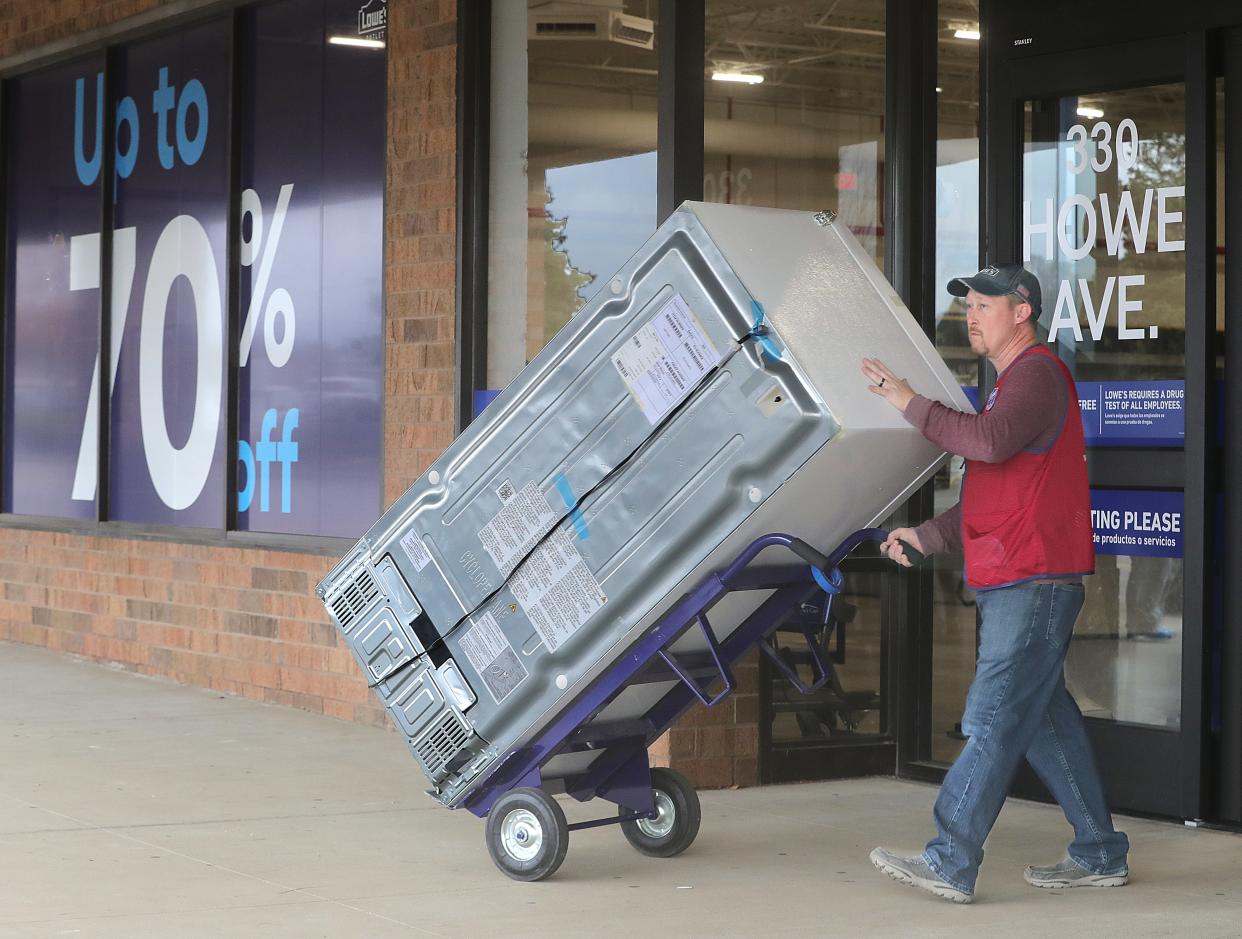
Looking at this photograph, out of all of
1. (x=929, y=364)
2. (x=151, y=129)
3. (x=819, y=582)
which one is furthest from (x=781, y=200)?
(x=151, y=129)

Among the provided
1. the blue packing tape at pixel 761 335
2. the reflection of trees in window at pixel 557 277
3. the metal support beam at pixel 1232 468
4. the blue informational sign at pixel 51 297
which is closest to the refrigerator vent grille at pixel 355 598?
the blue packing tape at pixel 761 335

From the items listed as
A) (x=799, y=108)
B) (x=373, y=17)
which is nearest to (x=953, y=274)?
(x=799, y=108)

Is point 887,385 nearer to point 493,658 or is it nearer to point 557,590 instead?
point 557,590

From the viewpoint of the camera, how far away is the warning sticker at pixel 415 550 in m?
5.69

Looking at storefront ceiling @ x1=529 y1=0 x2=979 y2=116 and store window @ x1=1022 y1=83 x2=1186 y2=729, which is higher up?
storefront ceiling @ x1=529 y1=0 x2=979 y2=116

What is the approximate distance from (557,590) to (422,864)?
3.76 ft

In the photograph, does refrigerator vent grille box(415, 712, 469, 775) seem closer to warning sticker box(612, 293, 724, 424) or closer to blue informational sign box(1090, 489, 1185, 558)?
warning sticker box(612, 293, 724, 424)

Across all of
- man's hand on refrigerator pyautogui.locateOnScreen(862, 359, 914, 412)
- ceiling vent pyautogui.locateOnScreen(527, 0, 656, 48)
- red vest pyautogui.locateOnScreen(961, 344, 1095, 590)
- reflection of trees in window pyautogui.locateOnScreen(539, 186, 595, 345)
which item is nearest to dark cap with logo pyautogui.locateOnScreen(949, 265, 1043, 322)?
red vest pyautogui.locateOnScreen(961, 344, 1095, 590)

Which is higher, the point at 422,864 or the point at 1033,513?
the point at 1033,513

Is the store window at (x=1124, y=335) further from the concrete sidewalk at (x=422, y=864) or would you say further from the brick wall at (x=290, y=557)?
the brick wall at (x=290, y=557)

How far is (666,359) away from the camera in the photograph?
17.1 feet

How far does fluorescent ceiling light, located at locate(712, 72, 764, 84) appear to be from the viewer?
7.39m

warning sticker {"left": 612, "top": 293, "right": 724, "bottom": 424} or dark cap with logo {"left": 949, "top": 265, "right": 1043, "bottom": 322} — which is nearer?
warning sticker {"left": 612, "top": 293, "right": 724, "bottom": 424}

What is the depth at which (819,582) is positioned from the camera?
523 cm
